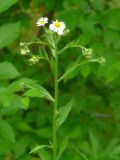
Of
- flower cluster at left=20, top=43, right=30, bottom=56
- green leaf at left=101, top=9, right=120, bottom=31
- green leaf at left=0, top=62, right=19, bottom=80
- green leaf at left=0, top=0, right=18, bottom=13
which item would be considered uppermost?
green leaf at left=0, top=0, right=18, bottom=13

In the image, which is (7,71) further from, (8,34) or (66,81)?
(66,81)

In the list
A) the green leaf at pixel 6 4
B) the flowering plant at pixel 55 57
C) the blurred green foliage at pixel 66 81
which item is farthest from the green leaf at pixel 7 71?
the flowering plant at pixel 55 57

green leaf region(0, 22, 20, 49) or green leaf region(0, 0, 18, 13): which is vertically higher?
green leaf region(0, 0, 18, 13)

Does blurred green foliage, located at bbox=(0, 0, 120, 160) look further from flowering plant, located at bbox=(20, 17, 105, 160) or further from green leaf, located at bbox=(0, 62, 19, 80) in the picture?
flowering plant, located at bbox=(20, 17, 105, 160)

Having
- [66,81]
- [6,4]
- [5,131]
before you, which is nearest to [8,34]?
[6,4]

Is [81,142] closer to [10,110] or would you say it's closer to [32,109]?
[32,109]

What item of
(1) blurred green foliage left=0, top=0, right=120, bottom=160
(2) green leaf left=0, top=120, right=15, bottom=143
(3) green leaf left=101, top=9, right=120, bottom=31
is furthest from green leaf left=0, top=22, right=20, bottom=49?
(3) green leaf left=101, top=9, right=120, bottom=31

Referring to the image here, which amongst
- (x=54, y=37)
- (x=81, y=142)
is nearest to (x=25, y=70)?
(x=81, y=142)

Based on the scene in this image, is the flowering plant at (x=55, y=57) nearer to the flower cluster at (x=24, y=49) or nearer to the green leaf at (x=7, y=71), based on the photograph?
the flower cluster at (x=24, y=49)
